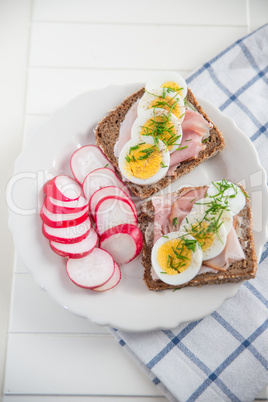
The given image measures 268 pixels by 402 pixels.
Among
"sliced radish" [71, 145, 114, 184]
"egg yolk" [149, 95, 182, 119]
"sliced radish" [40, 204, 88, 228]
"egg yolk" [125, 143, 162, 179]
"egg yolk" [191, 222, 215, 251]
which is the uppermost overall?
"egg yolk" [149, 95, 182, 119]

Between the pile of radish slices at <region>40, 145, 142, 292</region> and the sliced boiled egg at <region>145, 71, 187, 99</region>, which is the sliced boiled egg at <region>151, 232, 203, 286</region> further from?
the sliced boiled egg at <region>145, 71, 187, 99</region>

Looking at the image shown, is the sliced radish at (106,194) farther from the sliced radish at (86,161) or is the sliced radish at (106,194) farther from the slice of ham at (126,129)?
the slice of ham at (126,129)

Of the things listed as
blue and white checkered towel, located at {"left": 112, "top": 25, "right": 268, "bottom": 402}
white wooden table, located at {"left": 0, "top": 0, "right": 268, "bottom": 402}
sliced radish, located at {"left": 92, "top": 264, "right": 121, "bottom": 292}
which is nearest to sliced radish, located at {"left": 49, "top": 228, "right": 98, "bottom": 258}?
sliced radish, located at {"left": 92, "top": 264, "right": 121, "bottom": 292}

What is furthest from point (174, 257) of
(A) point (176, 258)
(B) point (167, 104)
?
(B) point (167, 104)

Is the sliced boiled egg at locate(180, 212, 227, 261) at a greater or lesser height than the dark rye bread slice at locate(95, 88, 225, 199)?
lesser

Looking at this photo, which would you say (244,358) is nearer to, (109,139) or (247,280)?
(247,280)

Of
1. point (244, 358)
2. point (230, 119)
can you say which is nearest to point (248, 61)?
point (230, 119)

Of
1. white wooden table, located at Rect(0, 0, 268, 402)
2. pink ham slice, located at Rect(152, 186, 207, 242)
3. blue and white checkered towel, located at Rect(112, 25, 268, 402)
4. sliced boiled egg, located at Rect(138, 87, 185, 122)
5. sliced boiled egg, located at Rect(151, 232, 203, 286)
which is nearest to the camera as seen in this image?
sliced boiled egg, located at Rect(151, 232, 203, 286)
